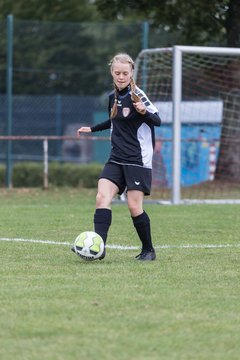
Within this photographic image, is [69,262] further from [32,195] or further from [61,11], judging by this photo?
[61,11]

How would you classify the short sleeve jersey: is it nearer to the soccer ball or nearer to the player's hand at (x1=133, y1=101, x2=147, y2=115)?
the player's hand at (x1=133, y1=101, x2=147, y2=115)

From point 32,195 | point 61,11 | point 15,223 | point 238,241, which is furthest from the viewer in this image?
point 61,11

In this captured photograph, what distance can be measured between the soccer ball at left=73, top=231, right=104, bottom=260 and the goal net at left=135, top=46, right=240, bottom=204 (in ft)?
30.6

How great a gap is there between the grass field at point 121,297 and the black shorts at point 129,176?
2.09ft

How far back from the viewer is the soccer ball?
26.0 feet

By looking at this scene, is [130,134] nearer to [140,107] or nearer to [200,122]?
[140,107]

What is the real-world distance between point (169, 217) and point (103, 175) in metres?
4.75

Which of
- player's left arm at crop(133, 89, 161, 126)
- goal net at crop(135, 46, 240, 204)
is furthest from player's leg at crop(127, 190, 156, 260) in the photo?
goal net at crop(135, 46, 240, 204)

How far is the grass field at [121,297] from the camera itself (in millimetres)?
5000

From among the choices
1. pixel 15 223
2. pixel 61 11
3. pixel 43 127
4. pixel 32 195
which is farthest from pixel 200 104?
pixel 61 11

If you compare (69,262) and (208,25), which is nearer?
(69,262)

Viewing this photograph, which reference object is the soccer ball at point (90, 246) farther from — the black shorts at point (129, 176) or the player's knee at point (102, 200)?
the black shorts at point (129, 176)

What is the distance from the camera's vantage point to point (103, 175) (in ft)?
27.2

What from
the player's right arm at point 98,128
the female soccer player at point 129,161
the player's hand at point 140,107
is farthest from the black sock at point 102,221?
the player's hand at point 140,107
